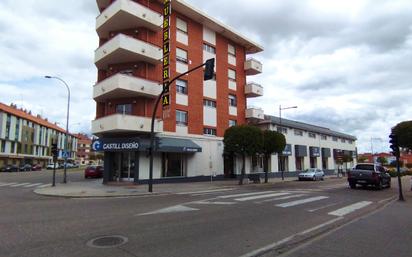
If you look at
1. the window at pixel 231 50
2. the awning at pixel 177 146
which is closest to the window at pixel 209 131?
the awning at pixel 177 146

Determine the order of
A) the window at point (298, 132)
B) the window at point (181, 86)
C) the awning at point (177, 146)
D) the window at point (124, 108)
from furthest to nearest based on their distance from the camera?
the window at point (298, 132)
the window at point (181, 86)
the window at point (124, 108)
the awning at point (177, 146)

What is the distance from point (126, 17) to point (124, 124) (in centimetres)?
847

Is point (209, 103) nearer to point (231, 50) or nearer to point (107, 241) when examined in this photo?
point (231, 50)

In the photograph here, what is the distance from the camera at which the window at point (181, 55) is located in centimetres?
3092

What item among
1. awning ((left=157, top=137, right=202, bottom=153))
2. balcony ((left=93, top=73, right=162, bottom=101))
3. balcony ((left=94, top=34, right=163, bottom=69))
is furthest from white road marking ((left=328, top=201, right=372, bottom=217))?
balcony ((left=94, top=34, right=163, bottom=69))

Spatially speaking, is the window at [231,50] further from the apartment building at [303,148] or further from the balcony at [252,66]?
the apartment building at [303,148]

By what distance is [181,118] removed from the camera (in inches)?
1202

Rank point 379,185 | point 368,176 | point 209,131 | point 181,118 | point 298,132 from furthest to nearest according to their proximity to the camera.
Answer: point 298,132
point 209,131
point 181,118
point 379,185
point 368,176

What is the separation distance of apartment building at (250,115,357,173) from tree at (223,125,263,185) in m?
9.72

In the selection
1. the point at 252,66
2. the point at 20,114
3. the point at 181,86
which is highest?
the point at 20,114

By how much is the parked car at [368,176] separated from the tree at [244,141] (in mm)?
7655

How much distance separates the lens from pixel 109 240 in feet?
24.9

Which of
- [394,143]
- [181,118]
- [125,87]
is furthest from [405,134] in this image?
[125,87]

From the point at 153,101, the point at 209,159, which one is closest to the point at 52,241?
the point at 153,101
